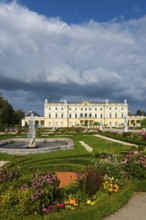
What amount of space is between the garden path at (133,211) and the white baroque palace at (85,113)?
89.5m

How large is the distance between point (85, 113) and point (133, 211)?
9160cm

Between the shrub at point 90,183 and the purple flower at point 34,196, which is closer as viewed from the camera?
the purple flower at point 34,196

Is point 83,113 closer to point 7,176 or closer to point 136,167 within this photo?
point 136,167

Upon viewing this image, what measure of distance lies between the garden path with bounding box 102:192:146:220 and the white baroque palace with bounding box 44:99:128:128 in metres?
89.5

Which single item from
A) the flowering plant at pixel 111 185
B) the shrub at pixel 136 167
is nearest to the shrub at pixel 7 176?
the flowering plant at pixel 111 185

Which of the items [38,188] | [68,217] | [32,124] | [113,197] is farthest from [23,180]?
[32,124]

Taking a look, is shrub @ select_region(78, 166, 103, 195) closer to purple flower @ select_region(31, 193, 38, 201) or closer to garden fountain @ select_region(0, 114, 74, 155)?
purple flower @ select_region(31, 193, 38, 201)

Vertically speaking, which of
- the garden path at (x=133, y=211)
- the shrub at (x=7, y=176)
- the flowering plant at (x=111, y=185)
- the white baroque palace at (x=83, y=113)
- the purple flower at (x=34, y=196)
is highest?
the white baroque palace at (x=83, y=113)

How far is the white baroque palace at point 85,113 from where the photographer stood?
96.2m

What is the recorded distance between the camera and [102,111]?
321 feet

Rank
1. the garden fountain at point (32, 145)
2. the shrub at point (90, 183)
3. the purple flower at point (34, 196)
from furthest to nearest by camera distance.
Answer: the garden fountain at point (32, 145)
the shrub at point (90, 183)
the purple flower at point (34, 196)

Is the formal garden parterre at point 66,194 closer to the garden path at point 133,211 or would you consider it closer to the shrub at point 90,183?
the shrub at point 90,183

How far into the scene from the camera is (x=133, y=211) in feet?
19.5

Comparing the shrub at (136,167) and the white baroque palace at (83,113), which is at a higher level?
the white baroque palace at (83,113)
